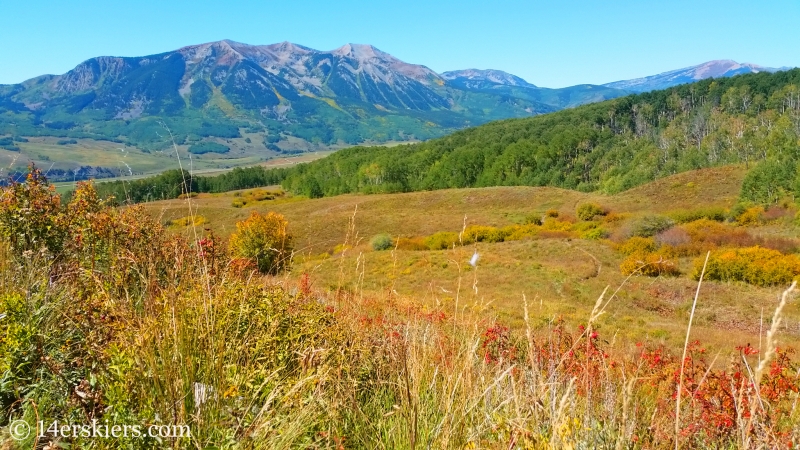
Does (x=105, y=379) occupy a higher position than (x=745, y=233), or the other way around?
(x=105, y=379)

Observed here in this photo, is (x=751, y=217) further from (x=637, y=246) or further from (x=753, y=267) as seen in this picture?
(x=753, y=267)

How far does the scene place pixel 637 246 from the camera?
33812 millimetres

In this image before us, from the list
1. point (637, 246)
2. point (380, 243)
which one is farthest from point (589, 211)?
point (380, 243)

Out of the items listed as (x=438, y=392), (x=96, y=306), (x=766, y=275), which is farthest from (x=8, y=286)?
(x=766, y=275)

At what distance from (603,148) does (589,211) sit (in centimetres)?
6925

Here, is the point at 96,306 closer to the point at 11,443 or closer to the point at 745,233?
the point at 11,443

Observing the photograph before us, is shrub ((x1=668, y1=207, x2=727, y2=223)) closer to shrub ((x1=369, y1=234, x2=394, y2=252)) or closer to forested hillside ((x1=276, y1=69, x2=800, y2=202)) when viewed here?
shrub ((x1=369, y1=234, x2=394, y2=252))

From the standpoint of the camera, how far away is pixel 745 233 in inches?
1453

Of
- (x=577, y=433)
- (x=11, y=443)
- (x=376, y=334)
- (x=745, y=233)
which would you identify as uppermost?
(x=11, y=443)

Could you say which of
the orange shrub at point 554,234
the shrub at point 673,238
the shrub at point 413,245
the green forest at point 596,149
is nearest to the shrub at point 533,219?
the orange shrub at point 554,234

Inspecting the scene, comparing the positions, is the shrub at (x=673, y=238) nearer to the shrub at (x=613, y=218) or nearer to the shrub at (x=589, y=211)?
the shrub at (x=613, y=218)

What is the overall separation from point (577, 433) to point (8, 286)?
407 cm

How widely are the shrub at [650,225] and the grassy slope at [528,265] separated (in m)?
4.96

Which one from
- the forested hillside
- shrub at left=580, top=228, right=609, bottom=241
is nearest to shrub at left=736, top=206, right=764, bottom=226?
shrub at left=580, top=228, right=609, bottom=241
